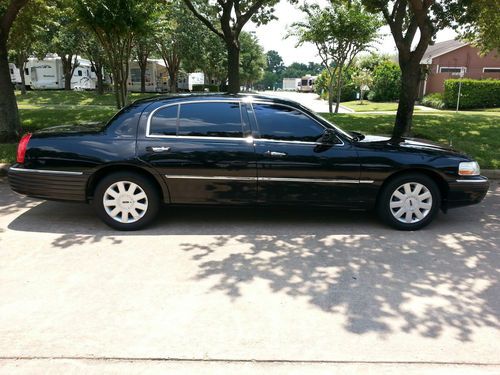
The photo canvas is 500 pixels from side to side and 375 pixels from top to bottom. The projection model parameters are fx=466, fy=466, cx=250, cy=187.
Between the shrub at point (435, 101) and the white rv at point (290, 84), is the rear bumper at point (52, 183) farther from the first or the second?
the white rv at point (290, 84)

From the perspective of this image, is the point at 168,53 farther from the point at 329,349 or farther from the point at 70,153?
the point at 329,349

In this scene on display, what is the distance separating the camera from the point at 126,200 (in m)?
5.28

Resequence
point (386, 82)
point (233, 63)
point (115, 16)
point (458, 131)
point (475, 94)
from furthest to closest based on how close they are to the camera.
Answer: point (386, 82) → point (475, 94) → point (233, 63) → point (115, 16) → point (458, 131)

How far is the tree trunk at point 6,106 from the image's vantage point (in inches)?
386

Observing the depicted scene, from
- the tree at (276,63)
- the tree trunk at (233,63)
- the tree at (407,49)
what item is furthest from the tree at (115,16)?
the tree at (276,63)

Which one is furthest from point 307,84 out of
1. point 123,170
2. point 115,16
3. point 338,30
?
point 123,170

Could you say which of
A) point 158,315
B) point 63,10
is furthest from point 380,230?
point 63,10

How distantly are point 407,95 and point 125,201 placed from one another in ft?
24.8

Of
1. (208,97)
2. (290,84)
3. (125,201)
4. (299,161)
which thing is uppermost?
(290,84)

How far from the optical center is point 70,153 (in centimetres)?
527

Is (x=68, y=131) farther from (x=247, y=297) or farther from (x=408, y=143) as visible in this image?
(x=408, y=143)

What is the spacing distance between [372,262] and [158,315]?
2.13m

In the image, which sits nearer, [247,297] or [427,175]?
[247,297]

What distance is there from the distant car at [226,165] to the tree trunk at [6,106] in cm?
528
